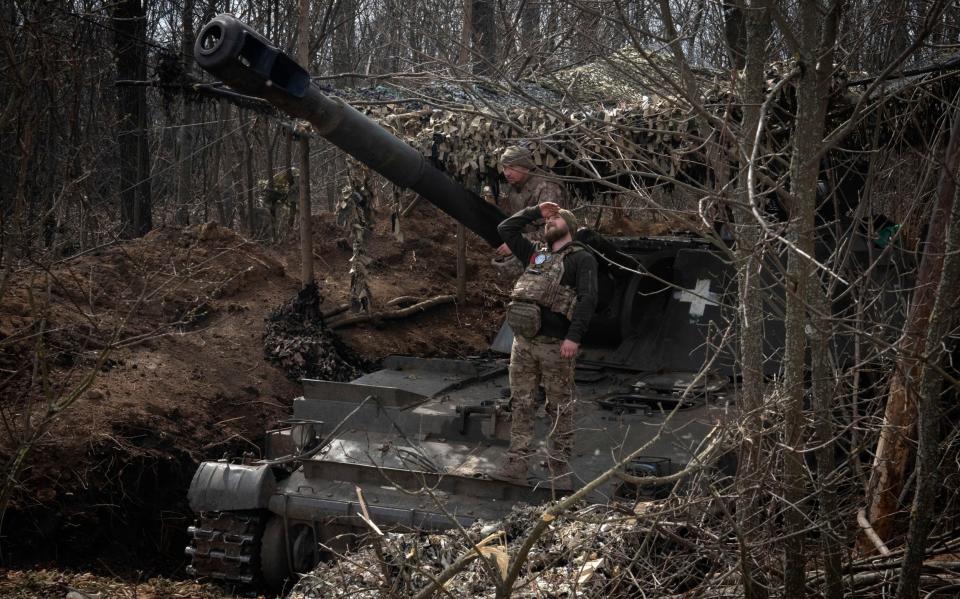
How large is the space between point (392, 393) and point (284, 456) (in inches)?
31.8

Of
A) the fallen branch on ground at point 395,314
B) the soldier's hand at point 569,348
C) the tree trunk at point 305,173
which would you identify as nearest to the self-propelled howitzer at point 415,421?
the soldier's hand at point 569,348

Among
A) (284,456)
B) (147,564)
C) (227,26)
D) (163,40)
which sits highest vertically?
(163,40)

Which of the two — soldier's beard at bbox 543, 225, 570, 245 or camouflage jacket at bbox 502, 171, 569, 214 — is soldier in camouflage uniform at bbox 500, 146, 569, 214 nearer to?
camouflage jacket at bbox 502, 171, 569, 214

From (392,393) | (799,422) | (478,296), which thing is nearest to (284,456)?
(392,393)

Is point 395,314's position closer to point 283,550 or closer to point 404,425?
point 404,425

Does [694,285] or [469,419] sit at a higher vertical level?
[694,285]

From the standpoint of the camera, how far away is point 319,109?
603cm

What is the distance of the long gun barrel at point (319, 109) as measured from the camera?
5.41 m

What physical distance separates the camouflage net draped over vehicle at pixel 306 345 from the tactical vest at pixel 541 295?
418cm

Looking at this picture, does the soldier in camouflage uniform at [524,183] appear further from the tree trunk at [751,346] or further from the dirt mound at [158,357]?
the tree trunk at [751,346]

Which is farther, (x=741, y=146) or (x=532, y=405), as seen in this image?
(x=532, y=405)

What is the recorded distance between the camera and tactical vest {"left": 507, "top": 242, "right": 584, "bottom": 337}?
20.9 feet

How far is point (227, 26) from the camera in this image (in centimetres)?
536

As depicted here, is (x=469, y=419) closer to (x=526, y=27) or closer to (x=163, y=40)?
(x=526, y=27)
